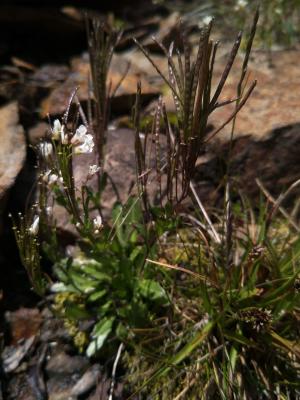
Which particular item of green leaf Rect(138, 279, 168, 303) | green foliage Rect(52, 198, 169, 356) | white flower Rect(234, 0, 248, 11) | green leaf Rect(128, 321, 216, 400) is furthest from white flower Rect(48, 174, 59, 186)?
white flower Rect(234, 0, 248, 11)

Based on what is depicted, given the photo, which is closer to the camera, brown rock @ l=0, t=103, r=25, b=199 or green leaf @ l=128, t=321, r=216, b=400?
green leaf @ l=128, t=321, r=216, b=400

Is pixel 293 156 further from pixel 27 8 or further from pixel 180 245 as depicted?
pixel 27 8

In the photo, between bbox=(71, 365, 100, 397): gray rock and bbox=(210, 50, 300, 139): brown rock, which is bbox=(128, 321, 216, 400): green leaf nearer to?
bbox=(71, 365, 100, 397): gray rock

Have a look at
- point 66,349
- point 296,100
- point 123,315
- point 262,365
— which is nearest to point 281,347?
point 262,365

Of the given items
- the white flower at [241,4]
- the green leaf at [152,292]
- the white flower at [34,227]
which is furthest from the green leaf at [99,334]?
the white flower at [241,4]

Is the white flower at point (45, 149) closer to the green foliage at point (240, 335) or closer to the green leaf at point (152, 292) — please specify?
the green foliage at point (240, 335)

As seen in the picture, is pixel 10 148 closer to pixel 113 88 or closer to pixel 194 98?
pixel 113 88
